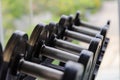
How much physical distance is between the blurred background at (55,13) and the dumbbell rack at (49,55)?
1.06 metres

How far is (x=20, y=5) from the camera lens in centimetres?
222

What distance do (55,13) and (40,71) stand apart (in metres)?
1.98

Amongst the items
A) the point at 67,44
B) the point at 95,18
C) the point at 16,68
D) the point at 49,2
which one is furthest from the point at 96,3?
the point at 16,68

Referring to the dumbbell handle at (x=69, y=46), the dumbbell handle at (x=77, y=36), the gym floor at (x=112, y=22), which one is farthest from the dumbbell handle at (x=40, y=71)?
the gym floor at (x=112, y=22)

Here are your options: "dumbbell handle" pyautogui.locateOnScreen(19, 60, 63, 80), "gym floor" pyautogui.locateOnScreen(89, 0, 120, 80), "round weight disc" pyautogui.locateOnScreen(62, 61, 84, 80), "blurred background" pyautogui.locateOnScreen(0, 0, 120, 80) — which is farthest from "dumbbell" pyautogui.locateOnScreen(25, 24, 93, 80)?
"gym floor" pyautogui.locateOnScreen(89, 0, 120, 80)

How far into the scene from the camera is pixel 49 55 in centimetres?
74

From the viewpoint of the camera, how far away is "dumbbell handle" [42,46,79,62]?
0.71m

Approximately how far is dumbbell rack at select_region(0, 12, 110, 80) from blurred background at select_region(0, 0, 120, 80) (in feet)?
3.46

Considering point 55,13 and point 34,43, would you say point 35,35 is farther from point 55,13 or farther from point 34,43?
point 55,13

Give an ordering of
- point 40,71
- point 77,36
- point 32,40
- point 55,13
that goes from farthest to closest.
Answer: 1. point 55,13
2. point 77,36
3. point 32,40
4. point 40,71

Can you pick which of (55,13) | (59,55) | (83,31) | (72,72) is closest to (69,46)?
(59,55)

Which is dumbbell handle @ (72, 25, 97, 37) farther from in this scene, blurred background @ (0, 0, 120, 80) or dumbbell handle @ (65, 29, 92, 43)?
blurred background @ (0, 0, 120, 80)

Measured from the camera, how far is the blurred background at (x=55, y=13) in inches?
81.8

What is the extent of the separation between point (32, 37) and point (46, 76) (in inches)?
→ 7.4
